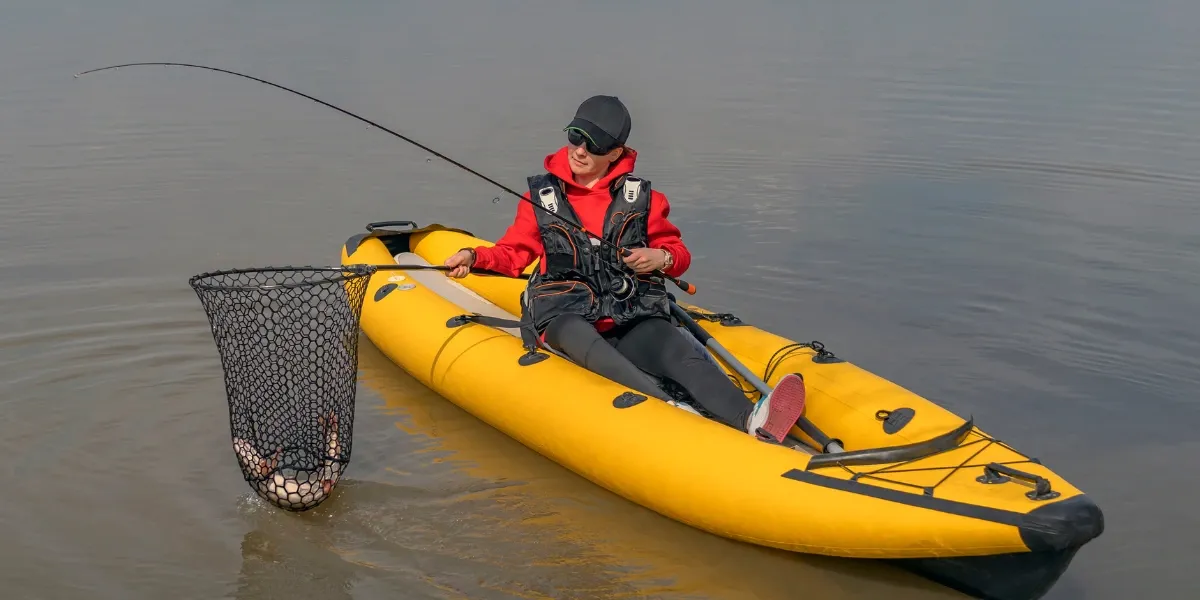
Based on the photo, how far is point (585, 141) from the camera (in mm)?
5156

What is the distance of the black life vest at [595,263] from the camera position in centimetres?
524

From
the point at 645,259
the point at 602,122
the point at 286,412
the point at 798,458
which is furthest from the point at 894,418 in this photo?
the point at 286,412

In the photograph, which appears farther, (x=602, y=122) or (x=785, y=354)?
(x=785, y=354)

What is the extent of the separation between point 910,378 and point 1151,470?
4.41 ft

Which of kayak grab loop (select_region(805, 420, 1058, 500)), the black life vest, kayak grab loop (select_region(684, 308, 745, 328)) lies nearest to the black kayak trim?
kayak grab loop (select_region(805, 420, 1058, 500))

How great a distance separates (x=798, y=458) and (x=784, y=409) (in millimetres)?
270

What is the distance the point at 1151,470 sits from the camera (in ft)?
17.2

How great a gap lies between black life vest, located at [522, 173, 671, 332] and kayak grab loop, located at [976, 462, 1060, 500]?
173cm

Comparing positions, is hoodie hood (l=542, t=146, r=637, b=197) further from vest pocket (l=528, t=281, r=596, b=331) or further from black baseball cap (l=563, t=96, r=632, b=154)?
vest pocket (l=528, t=281, r=596, b=331)

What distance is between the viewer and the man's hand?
16.6 ft

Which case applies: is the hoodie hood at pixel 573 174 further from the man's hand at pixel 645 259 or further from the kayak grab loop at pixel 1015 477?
the kayak grab loop at pixel 1015 477

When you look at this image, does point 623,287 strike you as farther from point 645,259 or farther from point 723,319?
point 723,319

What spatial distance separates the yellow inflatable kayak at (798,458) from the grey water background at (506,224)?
22cm

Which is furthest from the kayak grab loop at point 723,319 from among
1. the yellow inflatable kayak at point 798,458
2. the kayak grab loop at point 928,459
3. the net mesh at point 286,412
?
the net mesh at point 286,412
